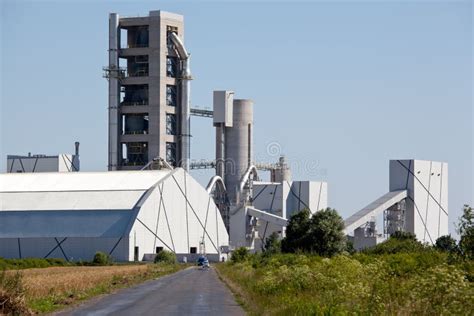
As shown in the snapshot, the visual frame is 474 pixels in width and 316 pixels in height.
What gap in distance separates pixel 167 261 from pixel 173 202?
59.6 ft

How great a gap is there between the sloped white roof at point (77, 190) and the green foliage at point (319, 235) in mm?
30553

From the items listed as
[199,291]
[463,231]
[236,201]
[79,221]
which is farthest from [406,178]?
[463,231]

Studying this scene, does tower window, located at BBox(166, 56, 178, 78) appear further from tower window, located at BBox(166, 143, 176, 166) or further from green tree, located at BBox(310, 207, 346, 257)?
green tree, located at BBox(310, 207, 346, 257)

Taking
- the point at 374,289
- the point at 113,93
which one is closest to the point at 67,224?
the point at 113,93

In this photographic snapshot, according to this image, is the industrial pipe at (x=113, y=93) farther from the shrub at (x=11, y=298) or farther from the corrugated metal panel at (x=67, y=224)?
the shrub at (x=11, y=298)

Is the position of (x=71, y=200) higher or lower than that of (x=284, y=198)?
lower

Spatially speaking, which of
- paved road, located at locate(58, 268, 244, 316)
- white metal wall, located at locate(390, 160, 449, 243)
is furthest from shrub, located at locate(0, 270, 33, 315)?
white metal wall, located at locate(390, 160, 449, 243)

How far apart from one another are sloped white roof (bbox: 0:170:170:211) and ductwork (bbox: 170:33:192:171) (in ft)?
57.6

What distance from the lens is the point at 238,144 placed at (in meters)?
156

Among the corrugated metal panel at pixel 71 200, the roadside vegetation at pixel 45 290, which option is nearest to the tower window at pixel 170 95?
the corrugated metal panel at pixel 71 200

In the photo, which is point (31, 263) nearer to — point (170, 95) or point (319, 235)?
point (319, 235)

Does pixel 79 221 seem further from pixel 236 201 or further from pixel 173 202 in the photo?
pixel 236 201

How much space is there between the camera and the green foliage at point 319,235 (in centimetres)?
9375

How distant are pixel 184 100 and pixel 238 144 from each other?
36.5 feet
